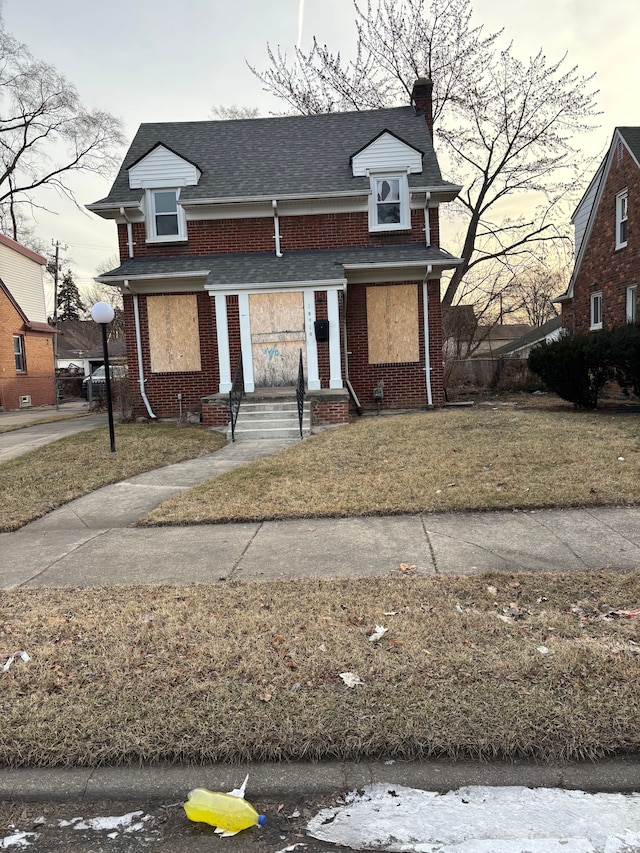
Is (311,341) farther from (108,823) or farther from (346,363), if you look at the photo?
(108,823)

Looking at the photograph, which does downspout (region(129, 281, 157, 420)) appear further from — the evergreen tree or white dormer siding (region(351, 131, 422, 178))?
the evergreen tree

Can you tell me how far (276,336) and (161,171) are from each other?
5704 millimetres

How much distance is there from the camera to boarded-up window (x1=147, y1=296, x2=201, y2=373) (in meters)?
14.7

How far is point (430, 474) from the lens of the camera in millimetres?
7602

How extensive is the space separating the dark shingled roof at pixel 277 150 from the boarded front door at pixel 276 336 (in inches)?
117

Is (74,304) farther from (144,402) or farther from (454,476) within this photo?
(454,476)

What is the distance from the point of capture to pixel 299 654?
3.31m

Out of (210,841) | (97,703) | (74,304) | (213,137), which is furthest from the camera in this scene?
(74,304)

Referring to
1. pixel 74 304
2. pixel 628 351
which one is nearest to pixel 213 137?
pixel 628 351

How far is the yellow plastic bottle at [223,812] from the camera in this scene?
2225 millimetres

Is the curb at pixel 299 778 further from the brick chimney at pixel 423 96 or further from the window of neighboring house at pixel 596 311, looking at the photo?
the window of neighboring house at pixel 596 311

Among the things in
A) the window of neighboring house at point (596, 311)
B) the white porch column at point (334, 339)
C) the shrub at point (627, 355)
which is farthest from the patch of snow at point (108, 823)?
the window of neighboring house at point (596, 311)

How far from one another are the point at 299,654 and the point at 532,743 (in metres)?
1.31

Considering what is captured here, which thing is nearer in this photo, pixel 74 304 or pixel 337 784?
pixel 337 784
